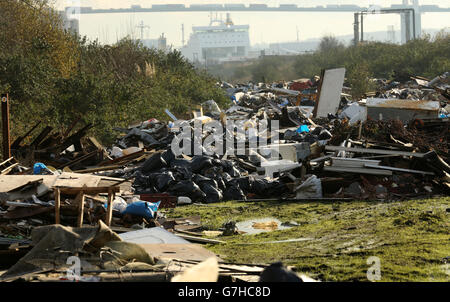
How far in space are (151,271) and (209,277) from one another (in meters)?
1.87

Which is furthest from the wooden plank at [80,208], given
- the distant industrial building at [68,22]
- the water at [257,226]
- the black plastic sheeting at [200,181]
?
the distant industrial building at [68,22]

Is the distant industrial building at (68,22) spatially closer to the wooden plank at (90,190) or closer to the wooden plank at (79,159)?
the wooden plank at (79,159)

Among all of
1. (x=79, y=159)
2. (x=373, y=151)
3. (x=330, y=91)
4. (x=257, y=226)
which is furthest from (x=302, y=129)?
(x=257, y=226)

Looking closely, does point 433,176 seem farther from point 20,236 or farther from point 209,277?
point 209,277

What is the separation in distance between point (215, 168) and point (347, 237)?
4453 mm

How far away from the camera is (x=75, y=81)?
16734mm

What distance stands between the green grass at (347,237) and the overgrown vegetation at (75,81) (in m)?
6.89

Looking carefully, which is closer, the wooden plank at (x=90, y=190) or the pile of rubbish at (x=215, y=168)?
the wooden plank at (x=90, y=190)

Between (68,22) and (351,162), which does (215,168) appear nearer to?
(351,162)

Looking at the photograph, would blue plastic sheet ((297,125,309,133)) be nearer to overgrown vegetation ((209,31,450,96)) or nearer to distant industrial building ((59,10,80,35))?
overgrown vegetation ((209,31,450,96))

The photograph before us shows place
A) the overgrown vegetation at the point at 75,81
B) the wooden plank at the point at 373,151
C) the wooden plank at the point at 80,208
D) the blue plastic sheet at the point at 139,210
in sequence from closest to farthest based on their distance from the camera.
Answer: the wooden plank at the point at 80,208 < the blue plastic sheet at the point at 139,210 < the wooden plank at the point at 373,151 < the overgrown vegetation at the point at 75,81

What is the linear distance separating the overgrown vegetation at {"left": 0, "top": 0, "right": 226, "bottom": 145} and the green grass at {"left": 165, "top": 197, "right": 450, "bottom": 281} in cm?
689

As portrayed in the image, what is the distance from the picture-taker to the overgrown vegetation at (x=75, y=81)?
1614 cm

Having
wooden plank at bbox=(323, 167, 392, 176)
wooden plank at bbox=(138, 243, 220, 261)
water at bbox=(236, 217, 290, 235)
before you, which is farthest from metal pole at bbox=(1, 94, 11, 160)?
wooden plank at bbox=(323, 167, 392, 176)
